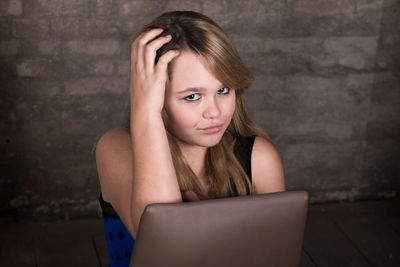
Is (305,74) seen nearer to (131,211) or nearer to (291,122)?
(291,122)

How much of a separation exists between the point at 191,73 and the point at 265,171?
0.43 meters

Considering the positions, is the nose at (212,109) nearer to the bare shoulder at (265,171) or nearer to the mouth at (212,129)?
the mouth at (212,129)

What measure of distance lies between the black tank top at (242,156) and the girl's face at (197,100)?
22 centimetres

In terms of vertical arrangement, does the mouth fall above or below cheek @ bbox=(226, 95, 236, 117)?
below

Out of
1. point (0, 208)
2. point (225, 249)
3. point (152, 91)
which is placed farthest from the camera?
point (0, 208)

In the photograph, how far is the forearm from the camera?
1.31 meters

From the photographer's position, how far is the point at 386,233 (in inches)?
128

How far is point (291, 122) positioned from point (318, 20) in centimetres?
61

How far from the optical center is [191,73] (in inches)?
57.8

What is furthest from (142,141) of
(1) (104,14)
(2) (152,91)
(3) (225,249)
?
(1) (104,14)

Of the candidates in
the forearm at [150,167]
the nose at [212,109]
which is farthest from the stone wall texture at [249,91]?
the forearm at [150,167]

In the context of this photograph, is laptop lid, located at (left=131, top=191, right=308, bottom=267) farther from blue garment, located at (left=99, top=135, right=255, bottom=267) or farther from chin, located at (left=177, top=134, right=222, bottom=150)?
blue garment, located at (left=99, top=135, right=255, bottom=267)

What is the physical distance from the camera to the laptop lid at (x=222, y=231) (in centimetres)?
108

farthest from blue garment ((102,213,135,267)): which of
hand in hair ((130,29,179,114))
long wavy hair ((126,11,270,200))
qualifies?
hand in hair ((130,29,179,114))
